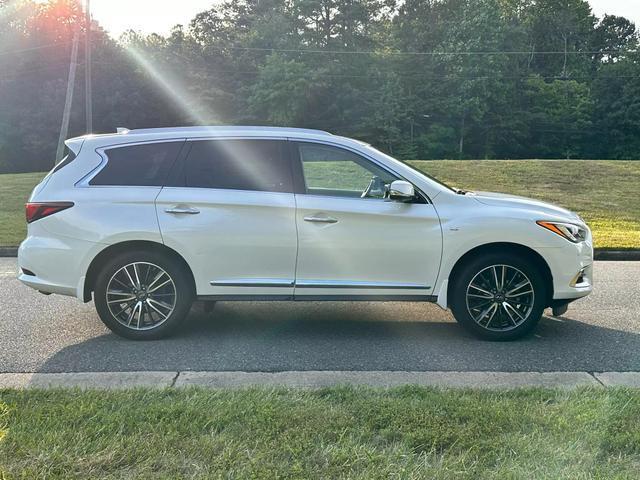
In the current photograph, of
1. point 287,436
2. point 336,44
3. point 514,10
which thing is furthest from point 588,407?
point 514,10

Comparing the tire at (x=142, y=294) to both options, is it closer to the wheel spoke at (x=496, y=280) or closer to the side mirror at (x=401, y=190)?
the side mirror at (x=401, y=190)

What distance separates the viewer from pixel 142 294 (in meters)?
5.33

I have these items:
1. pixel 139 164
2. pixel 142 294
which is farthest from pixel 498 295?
pixel 139 164

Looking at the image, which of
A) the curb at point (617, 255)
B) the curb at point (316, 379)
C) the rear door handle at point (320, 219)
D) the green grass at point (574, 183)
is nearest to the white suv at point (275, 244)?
the rear door handle at point (320, 219)

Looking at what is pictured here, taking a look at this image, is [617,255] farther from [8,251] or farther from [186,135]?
[8,251]

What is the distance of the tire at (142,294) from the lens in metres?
5.27

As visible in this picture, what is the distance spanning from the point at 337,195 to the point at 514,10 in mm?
65292

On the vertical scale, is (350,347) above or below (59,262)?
below

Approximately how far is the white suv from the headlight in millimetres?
12

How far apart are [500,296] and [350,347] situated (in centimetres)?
141

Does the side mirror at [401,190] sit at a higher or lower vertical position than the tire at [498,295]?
higher

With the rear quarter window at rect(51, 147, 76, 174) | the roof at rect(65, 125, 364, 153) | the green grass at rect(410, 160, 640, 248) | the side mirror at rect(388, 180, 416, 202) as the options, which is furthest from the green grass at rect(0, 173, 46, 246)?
the green grass at rect(410, 160, 640, 248)

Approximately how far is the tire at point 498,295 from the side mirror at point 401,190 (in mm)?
811

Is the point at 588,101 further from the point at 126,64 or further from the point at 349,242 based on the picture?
the point at 349,242
